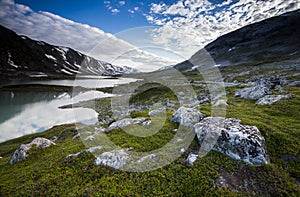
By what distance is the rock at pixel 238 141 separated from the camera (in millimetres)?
8722

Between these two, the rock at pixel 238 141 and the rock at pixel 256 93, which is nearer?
the rock at pixel 238 141

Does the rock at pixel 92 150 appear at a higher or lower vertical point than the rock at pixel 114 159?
lower

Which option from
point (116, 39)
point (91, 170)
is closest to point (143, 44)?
point (116, 39)

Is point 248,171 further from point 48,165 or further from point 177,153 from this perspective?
point 48,165

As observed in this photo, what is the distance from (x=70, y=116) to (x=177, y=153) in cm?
5625

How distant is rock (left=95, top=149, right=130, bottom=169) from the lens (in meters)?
9.29

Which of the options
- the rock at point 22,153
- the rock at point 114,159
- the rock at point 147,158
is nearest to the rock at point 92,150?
the rock at point 114,159

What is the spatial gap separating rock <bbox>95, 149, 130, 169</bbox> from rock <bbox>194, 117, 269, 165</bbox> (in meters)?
5.32

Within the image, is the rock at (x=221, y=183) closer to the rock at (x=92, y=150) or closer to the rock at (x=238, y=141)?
the rock at (x=238, y=141)

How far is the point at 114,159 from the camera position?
31.4ft

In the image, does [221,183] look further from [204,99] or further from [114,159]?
[204,99]

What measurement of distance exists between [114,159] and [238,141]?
768 cm

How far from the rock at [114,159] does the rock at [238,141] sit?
5.32 m

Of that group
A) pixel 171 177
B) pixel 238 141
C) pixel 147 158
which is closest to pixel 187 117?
pixel 238 141
